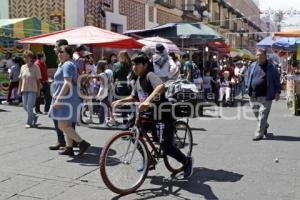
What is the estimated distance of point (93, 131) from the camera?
10.2m

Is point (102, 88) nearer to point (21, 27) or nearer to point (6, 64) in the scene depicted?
point (6, 64)

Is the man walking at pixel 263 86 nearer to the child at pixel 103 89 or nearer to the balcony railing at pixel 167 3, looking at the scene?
the child at pixel 103 89

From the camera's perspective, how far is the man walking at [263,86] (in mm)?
9281

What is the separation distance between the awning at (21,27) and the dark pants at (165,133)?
38.1 feet

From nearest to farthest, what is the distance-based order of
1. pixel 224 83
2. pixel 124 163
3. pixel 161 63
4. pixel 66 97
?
pixel 124 163 → pixel 66 97 → pixel 161 63 → pixel 224 83

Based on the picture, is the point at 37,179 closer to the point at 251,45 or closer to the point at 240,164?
the point at 240,164

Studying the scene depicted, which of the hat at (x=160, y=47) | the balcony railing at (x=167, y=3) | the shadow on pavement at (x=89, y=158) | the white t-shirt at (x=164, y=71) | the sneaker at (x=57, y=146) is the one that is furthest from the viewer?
the balcony railing at (x=167, y=3)

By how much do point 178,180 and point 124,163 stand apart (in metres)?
0.88

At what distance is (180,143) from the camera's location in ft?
22.3

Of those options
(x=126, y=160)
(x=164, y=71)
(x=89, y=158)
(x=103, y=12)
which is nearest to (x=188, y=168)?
(x=126, y=160)

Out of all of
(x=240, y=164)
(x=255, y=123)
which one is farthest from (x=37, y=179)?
(x=255, y=123)

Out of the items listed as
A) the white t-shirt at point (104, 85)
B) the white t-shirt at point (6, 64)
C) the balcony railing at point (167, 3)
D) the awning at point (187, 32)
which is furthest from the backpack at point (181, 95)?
the balcony railing at point (167, 3)

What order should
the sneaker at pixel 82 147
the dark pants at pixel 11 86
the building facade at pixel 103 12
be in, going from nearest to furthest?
1. the sneaker at pixel 82 147
2. the dark pants at pixel 11 86
3. the building facade at pixel 103 12

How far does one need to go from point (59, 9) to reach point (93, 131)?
10566 millimetres
